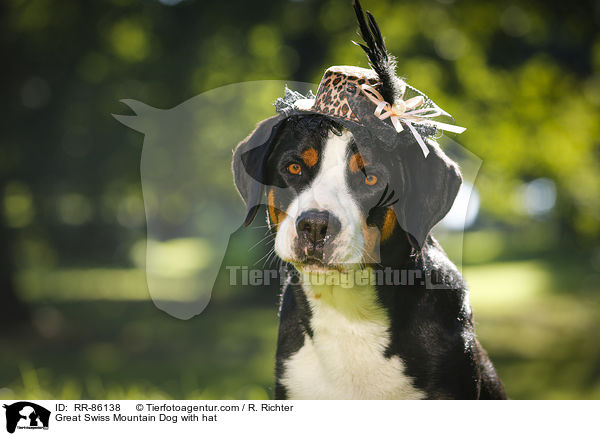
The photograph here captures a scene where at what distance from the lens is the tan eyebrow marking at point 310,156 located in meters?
1.79

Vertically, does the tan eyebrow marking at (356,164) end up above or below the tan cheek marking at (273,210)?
above

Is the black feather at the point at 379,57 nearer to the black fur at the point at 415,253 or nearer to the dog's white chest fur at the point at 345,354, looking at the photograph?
the black fur at the point at 415,253

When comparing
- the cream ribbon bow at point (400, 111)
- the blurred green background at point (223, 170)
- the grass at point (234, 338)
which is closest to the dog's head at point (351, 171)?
the cream ribbon bow at point (400, 111)

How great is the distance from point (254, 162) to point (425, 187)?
1.94ft

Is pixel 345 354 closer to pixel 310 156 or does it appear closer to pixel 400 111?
pixel 310 156

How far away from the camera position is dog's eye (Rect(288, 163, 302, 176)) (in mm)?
1814

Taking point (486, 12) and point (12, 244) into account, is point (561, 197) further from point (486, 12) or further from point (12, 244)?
point (12, 244)

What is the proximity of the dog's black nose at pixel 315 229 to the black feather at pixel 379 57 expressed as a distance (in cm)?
41

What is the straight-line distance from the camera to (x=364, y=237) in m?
1.74
